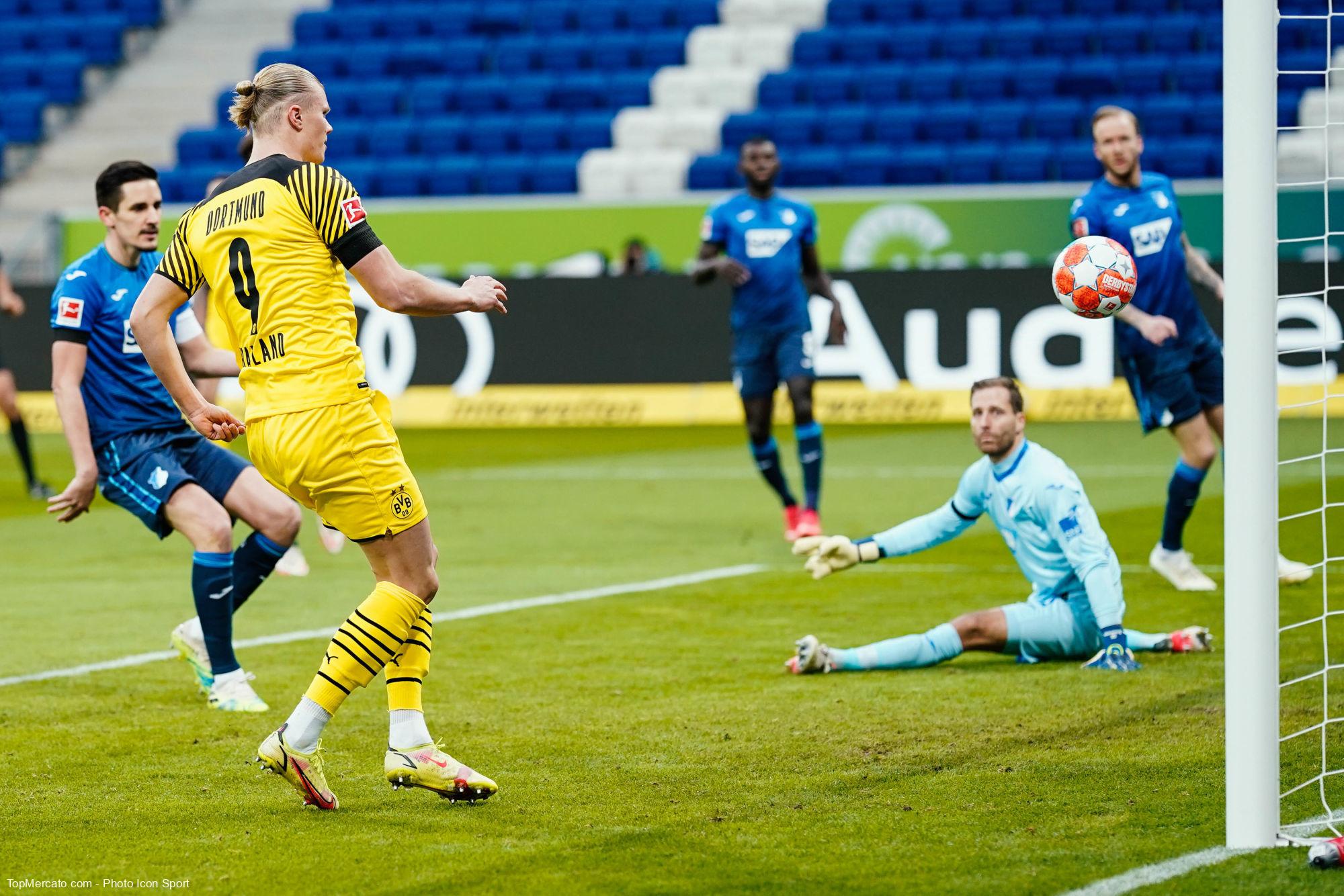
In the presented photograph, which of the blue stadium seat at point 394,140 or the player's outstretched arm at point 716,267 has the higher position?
the player's outstretched arm at point 716,267

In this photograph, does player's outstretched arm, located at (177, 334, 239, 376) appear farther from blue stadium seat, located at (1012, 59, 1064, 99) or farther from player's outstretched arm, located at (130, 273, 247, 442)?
blue stadium seat, located at (1012, 59, 1064, 99)

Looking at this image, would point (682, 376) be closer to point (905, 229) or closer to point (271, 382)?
point (905, 229)

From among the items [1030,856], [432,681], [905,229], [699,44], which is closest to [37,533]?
A: [432,681]

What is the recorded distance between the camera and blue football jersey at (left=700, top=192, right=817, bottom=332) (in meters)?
11.5

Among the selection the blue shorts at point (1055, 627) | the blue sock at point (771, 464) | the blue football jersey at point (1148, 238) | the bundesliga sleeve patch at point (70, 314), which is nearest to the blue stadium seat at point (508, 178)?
the blue sock at point (771, 464)

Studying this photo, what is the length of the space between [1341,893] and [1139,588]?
499cm

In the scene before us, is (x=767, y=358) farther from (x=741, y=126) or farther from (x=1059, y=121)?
(x=741, y=126)

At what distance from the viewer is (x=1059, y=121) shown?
2261 centimetres

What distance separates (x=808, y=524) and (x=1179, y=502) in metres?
2.58

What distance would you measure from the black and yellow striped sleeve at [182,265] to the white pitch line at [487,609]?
2.68 meters

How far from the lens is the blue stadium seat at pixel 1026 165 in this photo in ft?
71.7

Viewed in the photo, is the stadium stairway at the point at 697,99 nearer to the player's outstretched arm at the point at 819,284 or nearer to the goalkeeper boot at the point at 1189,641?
the player's outstretched arm at the point at 819,284

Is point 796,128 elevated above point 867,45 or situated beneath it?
situated beneath

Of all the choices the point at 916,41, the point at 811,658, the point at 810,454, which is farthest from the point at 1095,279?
the point at 916,41
